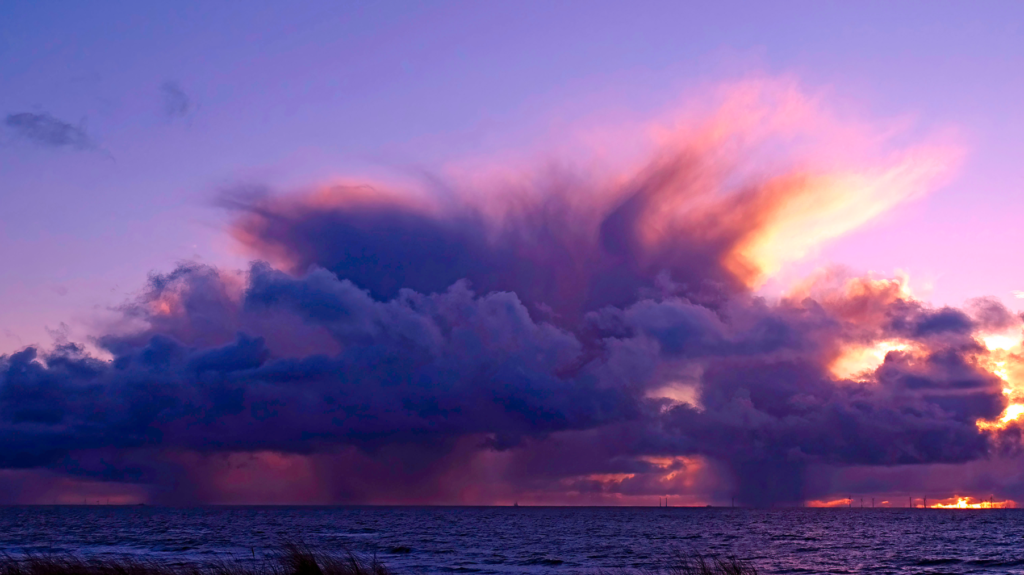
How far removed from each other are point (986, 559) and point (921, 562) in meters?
11.4

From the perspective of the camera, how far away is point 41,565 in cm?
4481

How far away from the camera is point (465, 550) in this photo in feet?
346

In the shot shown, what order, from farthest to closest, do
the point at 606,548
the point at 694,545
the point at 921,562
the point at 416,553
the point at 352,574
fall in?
1. the point at 694,545
2. the point at 606,548
3. the point at 416,553
4. the point at 921,562
5. the point at 352,574

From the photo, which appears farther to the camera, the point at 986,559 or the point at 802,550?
the point at 802,550

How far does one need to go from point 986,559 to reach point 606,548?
46.0m

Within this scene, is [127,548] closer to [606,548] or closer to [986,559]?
[606,548]

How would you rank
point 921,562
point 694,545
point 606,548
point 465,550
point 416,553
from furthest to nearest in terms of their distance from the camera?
point 694,545
point 606,548
point 465,550
point 416,553
point 921,562

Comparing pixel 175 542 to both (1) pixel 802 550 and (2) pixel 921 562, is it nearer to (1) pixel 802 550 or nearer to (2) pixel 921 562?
(1) pixel 802 550

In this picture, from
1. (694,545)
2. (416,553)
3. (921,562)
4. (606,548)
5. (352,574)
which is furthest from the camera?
(694,545)

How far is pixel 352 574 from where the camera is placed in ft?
141

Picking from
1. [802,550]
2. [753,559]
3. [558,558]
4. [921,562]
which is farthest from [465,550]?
[921,562]

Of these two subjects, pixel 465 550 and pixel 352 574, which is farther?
pixel 465 550

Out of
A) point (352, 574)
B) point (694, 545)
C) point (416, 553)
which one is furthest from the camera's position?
point (694, 545)

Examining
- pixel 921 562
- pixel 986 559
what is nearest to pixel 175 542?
pixel 921 562
